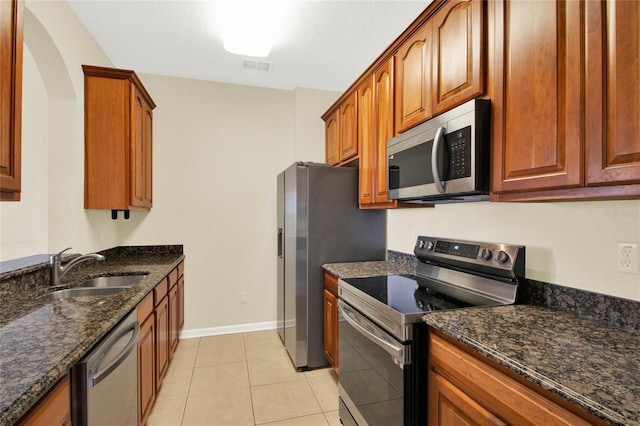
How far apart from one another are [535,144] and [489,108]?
29 cm

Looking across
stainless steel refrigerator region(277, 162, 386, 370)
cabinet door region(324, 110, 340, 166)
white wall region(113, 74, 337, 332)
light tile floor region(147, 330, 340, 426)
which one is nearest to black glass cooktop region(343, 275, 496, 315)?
stainless steel refrigerator region(277, 162, 386, 370)

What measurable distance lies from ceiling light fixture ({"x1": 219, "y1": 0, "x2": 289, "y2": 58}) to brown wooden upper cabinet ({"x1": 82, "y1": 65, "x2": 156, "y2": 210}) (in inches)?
33.7

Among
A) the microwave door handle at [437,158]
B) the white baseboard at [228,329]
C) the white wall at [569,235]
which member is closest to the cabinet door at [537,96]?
the microwave door handle at [437,158]

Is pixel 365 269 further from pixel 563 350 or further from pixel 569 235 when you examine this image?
pixel 563 350

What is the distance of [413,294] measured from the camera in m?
1.66

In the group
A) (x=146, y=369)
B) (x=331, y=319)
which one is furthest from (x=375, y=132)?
(x=146, y=369)

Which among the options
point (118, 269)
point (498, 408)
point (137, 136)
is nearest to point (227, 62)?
point (137, 136)

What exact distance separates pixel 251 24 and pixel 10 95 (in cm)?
166

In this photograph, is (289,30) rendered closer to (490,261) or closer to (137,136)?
(137,136)

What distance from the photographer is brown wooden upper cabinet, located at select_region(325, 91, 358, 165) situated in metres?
2.72

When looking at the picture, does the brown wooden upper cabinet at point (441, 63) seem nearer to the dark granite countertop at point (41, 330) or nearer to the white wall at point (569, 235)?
the white wall at point (569, 235)

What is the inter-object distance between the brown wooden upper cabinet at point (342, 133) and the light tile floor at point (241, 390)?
1.94 m

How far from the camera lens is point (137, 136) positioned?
2.56 metres

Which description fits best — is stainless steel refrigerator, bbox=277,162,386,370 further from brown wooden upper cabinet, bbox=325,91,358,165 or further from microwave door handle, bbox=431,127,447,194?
microwave door handle, bbox=431,127,447,194
